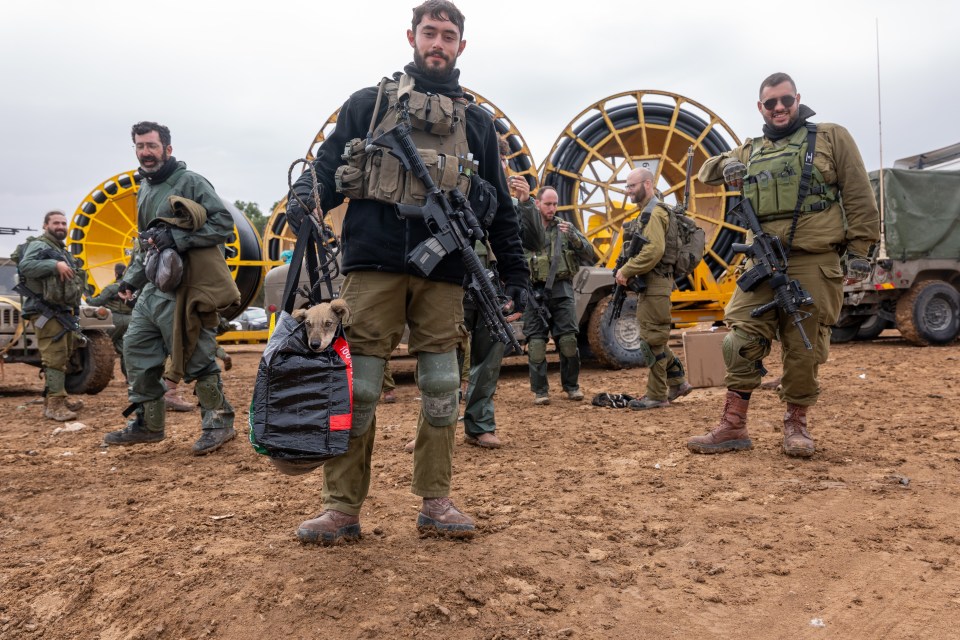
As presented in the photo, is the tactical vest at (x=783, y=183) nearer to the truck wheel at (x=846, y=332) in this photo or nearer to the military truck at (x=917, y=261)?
the military truck at (x=917, y=261)

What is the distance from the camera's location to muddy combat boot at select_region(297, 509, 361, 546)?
2611 millimetres

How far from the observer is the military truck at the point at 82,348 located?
7.98 m

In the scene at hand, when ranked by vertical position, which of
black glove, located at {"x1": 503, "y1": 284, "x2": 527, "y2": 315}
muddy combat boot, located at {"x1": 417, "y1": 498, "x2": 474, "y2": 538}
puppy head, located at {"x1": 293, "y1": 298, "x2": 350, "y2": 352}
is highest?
black glove, located at {"x1": 503, "y1": 284, "x2": 527, "y2": 315}

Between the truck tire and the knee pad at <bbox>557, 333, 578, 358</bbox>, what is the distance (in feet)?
18.9

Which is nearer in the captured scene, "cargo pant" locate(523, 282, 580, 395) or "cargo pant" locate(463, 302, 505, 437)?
"cargo pant" locate(463, 302, 505, 437)

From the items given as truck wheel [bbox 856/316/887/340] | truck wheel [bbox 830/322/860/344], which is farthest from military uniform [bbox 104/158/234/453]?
truck wheel [bbox 856/316/887/340]

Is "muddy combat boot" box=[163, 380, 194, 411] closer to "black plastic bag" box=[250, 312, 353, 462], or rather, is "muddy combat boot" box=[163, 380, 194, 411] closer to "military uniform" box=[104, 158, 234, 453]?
"military uniform" box=[104, 158, 234, 453]

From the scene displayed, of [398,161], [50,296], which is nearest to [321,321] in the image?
[398,161]

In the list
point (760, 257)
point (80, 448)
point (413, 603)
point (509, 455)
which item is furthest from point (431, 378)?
point (80, 448)

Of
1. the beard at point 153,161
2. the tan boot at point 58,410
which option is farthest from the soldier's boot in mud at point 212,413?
the tan boot at point 58,410

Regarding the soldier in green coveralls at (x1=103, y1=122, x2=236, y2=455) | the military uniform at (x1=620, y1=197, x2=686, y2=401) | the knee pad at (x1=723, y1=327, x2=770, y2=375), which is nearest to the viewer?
the knee pad at (x1=723, y1=327, x2=770, y2=375)

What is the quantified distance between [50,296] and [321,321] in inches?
216

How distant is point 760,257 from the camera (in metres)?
4.07

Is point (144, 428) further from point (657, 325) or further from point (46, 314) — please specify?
point (657, 325)
